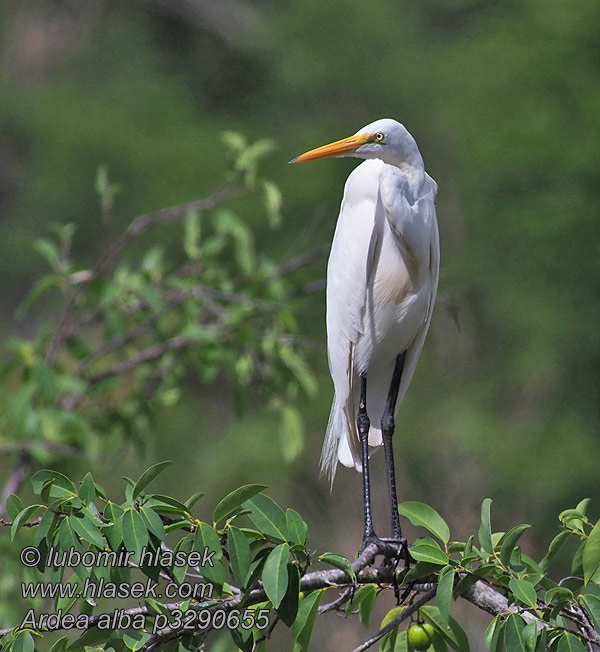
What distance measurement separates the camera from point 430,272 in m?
2.02

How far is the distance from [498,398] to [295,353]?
5213 mm

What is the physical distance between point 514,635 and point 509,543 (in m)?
0.14

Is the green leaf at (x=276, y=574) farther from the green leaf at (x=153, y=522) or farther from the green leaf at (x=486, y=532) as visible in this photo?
the green leaf at (x=486, y=532)

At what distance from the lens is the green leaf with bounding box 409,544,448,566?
4.22ft

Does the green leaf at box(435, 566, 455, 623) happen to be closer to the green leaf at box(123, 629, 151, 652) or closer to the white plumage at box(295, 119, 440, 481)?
the green leaf at box(123, 629, 151, 652)

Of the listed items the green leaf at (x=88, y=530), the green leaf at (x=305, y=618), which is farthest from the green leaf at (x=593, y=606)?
the green leaf at (x=88, y=530)

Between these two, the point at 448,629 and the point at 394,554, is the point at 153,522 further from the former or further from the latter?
the point at 394,554

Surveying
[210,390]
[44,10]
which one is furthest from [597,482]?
[44,10]

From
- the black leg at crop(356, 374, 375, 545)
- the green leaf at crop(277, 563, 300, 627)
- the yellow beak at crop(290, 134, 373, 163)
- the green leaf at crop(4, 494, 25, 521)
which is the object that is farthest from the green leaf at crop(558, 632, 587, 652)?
the yellow beak at crop(290, 134, 373, 163)

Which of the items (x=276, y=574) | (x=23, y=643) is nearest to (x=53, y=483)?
(x=23, y=643)

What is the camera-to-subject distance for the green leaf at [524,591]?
1.19m

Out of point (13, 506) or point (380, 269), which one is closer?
point (13, 506)

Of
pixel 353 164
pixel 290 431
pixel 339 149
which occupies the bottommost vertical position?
pixel 353 164

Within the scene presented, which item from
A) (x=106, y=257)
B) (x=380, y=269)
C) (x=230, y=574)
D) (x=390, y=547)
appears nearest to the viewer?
(x=230, y=574)
